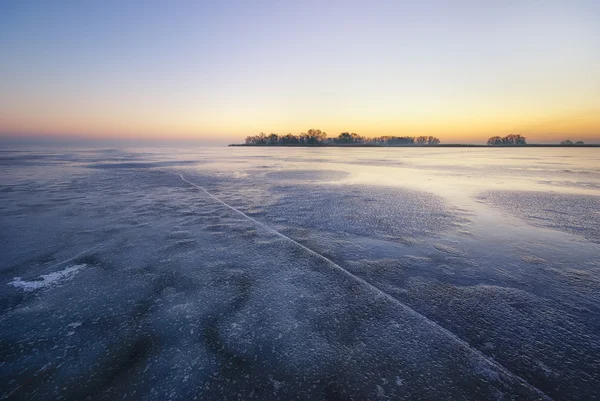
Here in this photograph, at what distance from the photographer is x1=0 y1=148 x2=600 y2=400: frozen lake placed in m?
1.96

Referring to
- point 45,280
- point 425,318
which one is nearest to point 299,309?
point 425,318

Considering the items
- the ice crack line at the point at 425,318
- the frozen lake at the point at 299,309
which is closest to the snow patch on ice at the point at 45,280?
the frozen lake at the point at 299,309

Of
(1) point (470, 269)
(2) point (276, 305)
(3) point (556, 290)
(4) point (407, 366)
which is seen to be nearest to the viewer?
(4) point (407, 366)

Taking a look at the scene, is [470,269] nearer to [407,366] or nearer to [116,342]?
[407,366]

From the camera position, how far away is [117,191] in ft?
30.9

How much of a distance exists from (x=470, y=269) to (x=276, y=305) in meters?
2.68

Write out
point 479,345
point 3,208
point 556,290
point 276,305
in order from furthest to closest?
1. point 3,208
2. point 556,290
3. point 276,305
4. point 479,345

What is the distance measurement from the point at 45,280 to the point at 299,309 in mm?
3184

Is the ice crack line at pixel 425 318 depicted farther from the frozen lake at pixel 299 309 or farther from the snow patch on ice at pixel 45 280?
the snow patch on ice at pixel 45 280

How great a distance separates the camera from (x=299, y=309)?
9.25 ft

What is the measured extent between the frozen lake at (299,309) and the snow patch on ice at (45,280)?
0.09 feet

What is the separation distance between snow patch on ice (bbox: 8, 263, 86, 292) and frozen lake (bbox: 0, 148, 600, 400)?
1.0 inches

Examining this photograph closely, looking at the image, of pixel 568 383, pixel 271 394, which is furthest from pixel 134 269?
pixel 568 383

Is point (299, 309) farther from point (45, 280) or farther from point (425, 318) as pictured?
point (45, 280)
